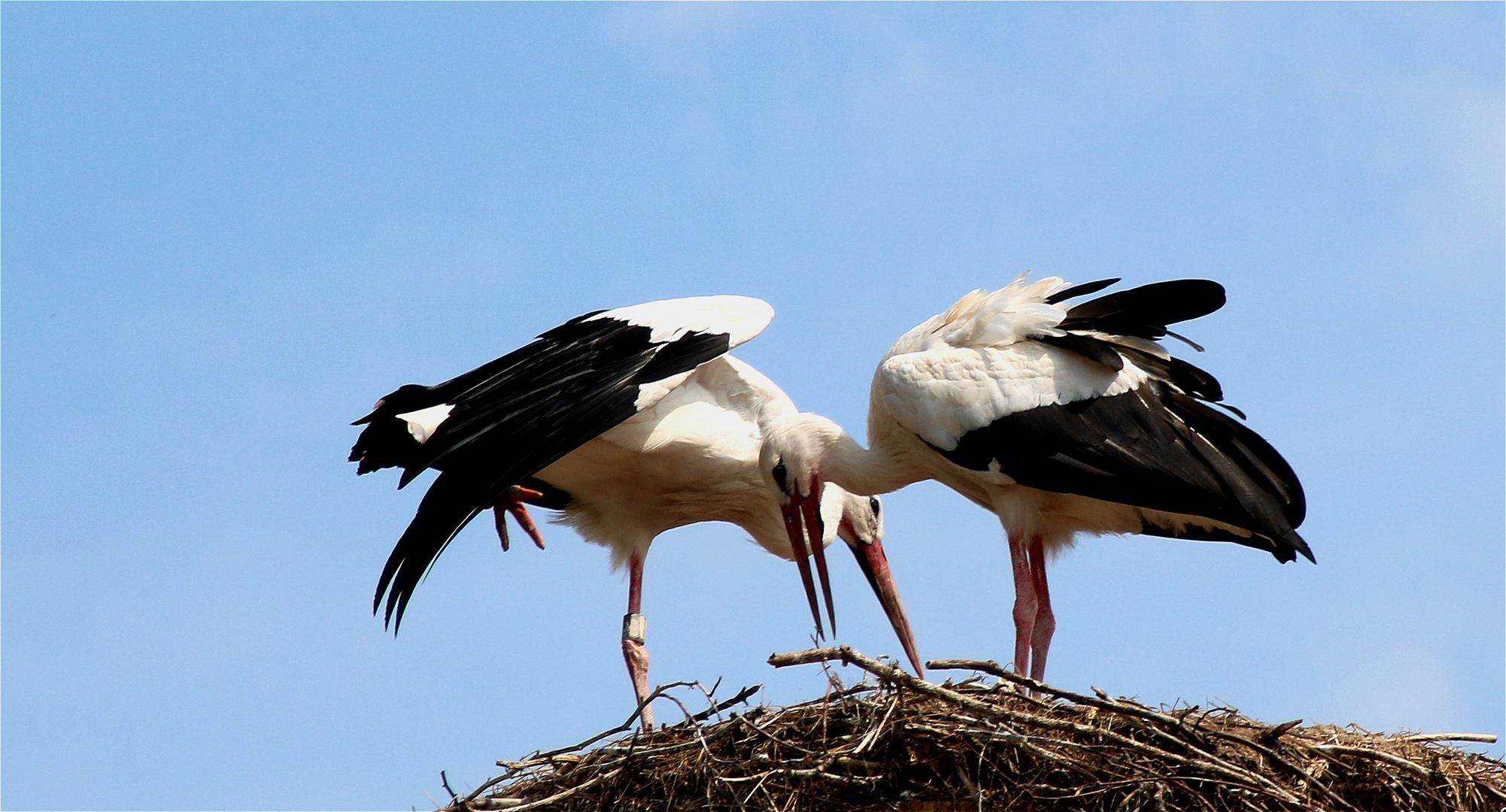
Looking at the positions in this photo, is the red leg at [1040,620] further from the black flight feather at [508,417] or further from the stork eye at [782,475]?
the black flight feather at [508,417]

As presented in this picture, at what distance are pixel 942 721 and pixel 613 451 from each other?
106 inches

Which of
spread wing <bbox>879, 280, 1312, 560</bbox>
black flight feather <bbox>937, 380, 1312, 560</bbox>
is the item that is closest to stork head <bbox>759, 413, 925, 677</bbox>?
spread wing <bbox>879, 280, 1312, 560</bbox>

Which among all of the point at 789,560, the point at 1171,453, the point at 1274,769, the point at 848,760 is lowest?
the point at 1274,769

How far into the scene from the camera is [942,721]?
20.1 ft

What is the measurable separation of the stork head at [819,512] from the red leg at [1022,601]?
0.99 metres

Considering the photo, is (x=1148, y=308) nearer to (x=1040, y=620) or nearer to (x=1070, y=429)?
(x=1070, y=429)

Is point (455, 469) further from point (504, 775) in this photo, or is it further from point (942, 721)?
point (942, 721)

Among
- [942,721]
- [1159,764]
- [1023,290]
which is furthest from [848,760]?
[1023,290]

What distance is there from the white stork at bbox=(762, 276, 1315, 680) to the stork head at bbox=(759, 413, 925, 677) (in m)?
0.40

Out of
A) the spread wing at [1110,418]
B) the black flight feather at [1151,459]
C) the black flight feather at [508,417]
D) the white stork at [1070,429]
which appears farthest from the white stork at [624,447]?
the black flight feather at [1151,459]

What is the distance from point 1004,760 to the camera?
6.05 meters

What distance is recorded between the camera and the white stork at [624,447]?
24.2ft

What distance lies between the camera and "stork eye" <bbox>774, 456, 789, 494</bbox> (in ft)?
26.8

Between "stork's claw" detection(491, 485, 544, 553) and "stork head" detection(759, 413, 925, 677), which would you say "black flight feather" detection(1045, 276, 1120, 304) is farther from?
"stork's claw" detection(491, 485, 544, 553)
